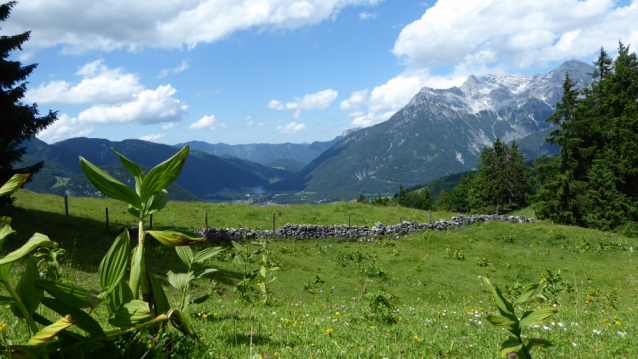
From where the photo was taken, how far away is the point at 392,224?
30859 mm

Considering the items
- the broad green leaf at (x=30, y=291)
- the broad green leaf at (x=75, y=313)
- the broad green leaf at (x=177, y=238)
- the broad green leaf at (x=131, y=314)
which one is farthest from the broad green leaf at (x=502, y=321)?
the broad green leaf at (x=30, y=291)

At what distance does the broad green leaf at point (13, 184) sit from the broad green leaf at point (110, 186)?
22 centimetres

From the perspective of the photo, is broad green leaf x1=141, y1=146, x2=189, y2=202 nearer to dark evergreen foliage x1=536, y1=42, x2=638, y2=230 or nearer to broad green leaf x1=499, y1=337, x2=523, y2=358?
broad green leaf x1=499, y1=337, x2=523, y2=358

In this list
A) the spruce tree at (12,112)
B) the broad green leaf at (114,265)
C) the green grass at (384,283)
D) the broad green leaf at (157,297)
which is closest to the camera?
the broad green leaf at (114,265)

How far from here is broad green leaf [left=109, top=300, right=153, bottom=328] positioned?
165cm

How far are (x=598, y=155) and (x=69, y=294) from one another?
49.1m

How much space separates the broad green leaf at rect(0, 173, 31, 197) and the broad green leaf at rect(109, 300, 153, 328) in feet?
2.35

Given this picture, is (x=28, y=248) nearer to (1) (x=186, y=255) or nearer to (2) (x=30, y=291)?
(2) (x=30, y=291)

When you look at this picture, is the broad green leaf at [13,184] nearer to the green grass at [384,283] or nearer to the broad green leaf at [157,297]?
the broad green leaf at [157,297]

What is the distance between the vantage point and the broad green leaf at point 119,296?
5.47ft

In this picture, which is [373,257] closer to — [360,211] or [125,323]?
[360,211]

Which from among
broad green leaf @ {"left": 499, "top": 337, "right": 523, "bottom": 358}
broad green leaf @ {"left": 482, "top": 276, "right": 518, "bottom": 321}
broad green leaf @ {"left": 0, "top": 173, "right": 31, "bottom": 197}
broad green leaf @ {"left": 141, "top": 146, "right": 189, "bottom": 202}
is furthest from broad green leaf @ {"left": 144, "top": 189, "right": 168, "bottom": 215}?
broad green leaf @ {"left": 499, "top": 337, "right": 523, "bottom": 358}

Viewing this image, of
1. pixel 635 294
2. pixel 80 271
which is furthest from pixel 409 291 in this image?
pixel 80 271

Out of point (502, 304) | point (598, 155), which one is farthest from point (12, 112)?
point (598, 155)
